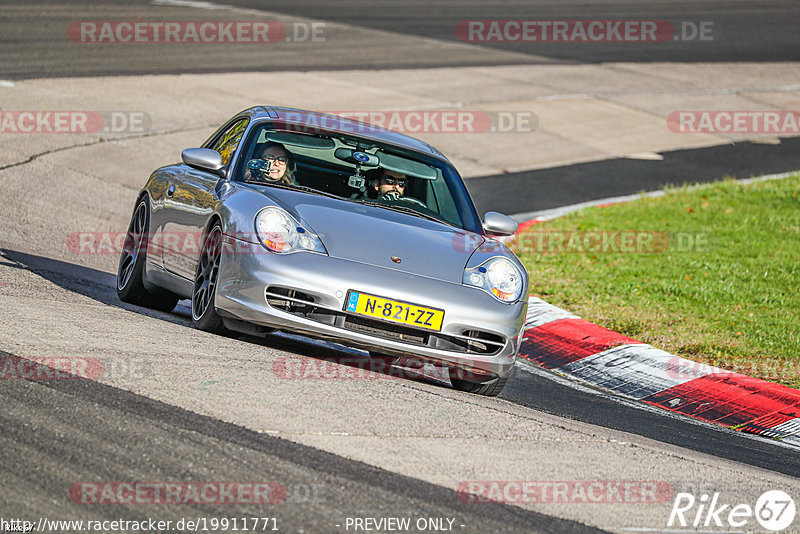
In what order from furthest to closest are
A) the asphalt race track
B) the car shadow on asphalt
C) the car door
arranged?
1. the car door
2. the car shadow on asphalt
3. the asphalt race track

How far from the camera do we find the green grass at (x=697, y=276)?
29.2 ft

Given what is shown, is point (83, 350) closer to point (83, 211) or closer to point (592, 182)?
point (83, 211)

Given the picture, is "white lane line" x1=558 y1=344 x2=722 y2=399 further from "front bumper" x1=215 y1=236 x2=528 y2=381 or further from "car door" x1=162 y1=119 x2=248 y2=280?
"car door" x1=162 y1=119 x2=248 y2=280

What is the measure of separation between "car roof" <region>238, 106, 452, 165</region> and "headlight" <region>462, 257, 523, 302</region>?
141 cm

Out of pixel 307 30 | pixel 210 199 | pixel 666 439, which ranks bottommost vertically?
pixel 666 439

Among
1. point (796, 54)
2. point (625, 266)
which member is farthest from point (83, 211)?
point (796, 54)

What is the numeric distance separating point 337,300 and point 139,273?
2319mm

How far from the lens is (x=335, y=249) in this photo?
20.6 ft

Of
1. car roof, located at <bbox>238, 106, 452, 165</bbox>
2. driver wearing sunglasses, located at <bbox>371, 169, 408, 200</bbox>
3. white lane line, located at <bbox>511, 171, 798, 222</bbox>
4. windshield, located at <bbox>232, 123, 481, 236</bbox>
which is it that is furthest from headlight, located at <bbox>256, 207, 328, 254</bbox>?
white lane line, located at <bbox>511, 171, 798, 222</bbox>

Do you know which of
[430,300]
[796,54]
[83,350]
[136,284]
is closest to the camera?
[83,350]

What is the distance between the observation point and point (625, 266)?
1122 cm

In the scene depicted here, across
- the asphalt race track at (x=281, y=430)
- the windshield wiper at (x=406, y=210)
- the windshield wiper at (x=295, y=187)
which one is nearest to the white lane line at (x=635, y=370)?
the asphalt race track at (x=281, y=430)

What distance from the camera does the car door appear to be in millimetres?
7012

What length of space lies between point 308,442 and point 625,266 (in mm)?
7104
